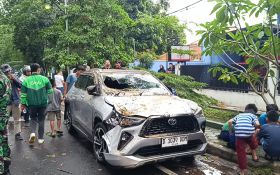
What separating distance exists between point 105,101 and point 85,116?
3.77 ft

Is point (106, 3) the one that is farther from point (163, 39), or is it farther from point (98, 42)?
point (163, 39)

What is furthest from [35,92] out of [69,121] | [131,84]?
[131,84]

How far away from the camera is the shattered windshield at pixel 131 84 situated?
6.44 meters

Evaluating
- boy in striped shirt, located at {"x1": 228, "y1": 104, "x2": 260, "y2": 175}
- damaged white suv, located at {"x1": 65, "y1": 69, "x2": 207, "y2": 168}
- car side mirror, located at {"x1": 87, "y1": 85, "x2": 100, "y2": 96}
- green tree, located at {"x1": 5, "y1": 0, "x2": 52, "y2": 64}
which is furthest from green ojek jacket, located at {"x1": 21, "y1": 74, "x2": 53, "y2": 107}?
green tree, located at {"x1": 5, "y1": 0, "x2": 52, "y2": 64}

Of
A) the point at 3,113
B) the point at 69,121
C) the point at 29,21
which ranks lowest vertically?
the point at 69,121

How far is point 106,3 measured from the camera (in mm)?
14938

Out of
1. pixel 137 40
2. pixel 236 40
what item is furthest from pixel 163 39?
pixel 236 40

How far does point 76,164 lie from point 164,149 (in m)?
1.80

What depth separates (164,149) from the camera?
524 centimetres

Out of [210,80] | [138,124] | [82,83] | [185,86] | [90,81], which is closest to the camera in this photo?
[138,124]

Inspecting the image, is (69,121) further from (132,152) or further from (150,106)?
(132,152)

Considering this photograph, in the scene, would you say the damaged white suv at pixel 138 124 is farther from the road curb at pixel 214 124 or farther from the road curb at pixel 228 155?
the road curb at pixel 214 124

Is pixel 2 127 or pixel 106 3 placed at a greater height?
pixel 106 3

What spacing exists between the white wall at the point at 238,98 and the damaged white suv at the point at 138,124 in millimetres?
6532
